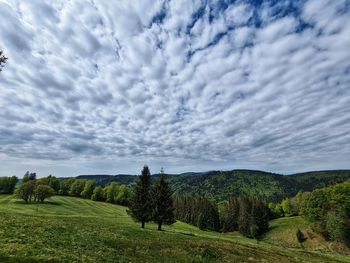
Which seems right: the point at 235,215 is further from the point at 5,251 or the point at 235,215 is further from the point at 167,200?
the point at 5,251

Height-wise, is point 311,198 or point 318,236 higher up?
point 311,198

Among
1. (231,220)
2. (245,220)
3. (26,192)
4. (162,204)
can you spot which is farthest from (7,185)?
(245,220)

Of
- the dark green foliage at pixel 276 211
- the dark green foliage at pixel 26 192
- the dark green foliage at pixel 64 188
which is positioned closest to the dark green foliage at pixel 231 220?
the dark green foliage at pixel 276 211

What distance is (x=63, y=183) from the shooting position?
135m

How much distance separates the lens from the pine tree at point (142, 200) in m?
53.3

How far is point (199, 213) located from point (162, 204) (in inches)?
2627

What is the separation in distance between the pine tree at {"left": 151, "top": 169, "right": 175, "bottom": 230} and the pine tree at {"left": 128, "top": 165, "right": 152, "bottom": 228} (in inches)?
43.6

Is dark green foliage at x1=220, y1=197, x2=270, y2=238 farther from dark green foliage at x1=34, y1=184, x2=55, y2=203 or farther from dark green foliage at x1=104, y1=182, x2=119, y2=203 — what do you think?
dark green foliage at x1=34, y1=184, x2=55, y2=203

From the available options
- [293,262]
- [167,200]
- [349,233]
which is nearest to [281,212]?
[349,233]

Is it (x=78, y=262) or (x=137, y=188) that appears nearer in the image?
(x=78, y=262)

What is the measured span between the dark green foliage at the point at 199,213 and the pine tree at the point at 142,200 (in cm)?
6082

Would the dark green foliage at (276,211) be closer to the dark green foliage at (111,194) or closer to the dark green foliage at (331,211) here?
the dark green foliage at (331,211)

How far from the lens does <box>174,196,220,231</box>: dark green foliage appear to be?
113 metres

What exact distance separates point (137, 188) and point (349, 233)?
195 feet
